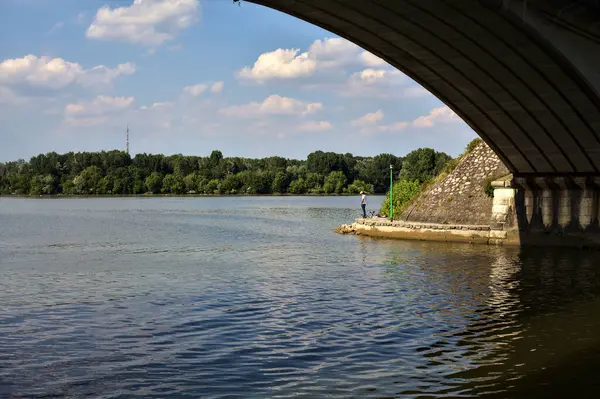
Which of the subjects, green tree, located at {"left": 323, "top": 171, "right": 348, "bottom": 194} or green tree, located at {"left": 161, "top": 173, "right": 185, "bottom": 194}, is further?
green tree, located at {"left": 161, "top": 173, "right": 185, "bottom": 194}

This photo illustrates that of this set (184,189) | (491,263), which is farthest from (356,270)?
(184,189)

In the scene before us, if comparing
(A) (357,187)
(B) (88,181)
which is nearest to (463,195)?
(A) (357,187)

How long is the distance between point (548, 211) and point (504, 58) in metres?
12.0

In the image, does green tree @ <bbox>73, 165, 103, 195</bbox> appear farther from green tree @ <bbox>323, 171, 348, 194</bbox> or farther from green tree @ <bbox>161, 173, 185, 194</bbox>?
green tree @ <bbox>323, 171, 348, 194</bbox>

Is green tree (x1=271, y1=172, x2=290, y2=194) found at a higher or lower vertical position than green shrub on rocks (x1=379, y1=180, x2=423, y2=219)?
higher

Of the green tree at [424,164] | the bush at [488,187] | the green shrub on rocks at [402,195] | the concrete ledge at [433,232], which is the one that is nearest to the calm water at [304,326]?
the concrete ledge at [433,232]

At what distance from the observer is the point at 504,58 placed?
894 inches

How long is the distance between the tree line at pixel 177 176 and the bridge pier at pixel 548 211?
440 ft

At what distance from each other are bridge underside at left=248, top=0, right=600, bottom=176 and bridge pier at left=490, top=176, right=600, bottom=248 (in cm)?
80

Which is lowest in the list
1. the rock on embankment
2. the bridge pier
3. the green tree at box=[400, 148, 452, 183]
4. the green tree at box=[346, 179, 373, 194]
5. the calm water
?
the calm water

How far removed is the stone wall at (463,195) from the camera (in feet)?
123

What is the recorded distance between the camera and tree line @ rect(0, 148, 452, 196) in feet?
565

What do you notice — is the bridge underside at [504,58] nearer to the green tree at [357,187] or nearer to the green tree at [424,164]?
the green tree at [424,164]

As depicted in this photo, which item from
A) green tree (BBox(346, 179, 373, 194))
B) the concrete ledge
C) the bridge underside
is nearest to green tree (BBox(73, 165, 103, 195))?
green tree (BBox(346, 179, 373, 194))
